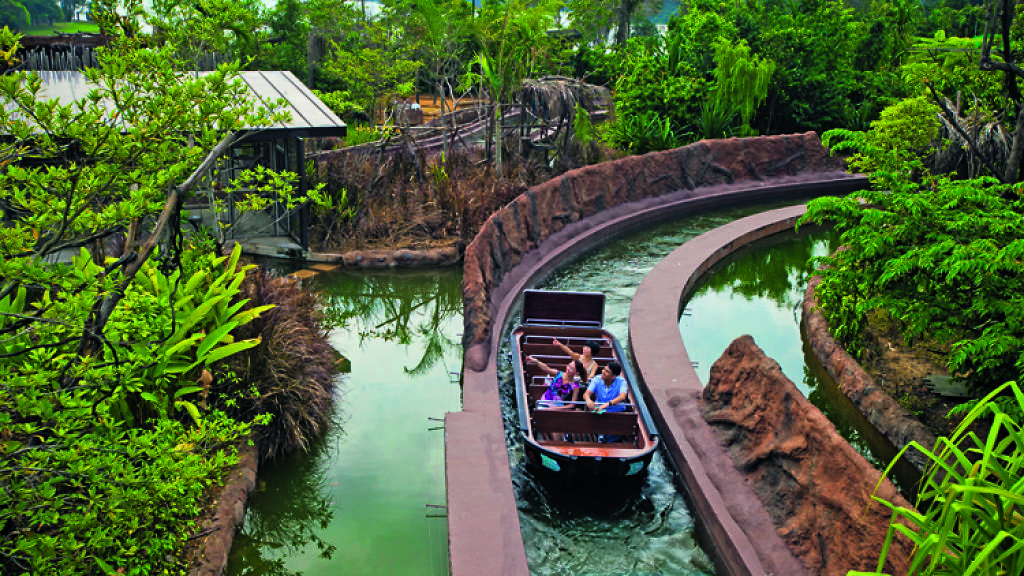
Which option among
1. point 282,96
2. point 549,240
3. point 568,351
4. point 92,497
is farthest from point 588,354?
point 282,96

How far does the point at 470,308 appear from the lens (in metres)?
10.5

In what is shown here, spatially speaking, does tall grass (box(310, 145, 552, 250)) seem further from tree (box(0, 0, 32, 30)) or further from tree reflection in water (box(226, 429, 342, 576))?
tree (box(0, 0, 32, 30))

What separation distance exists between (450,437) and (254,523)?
2088mm

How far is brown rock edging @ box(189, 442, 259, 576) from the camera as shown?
6571mm

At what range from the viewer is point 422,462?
8.84 meters

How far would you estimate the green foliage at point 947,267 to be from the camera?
742cm

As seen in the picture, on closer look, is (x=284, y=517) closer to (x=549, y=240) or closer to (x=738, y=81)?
(x=549, y=240)

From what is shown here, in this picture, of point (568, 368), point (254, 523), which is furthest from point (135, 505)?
point (568, 368)

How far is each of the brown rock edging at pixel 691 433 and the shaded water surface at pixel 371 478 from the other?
2530mm

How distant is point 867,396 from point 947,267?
2354 millimetres

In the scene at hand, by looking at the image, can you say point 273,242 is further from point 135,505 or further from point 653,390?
point 135,505

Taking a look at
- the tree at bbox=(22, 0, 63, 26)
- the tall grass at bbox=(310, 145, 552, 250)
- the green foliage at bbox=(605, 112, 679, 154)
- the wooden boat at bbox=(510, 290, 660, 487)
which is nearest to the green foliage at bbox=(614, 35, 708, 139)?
the green foliage at bbox=(605, 112, 679, 154)

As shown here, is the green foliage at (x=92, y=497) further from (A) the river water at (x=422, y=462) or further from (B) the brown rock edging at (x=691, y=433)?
(B) the brown rock edging at (x=691, y=433)

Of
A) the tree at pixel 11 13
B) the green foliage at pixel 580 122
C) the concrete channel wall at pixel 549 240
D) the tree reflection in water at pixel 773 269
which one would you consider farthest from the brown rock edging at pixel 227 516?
the tree at pixel 11 13
